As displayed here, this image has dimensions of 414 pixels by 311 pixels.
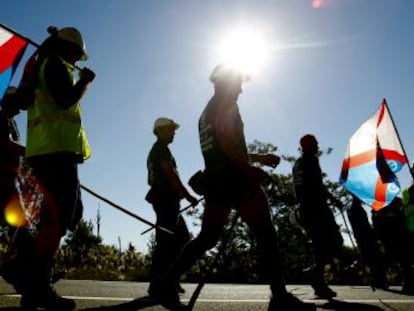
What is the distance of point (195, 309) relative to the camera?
4152mm

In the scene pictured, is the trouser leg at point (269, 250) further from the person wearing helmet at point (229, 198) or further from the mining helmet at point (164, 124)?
the mining helmet at point (164, 124)

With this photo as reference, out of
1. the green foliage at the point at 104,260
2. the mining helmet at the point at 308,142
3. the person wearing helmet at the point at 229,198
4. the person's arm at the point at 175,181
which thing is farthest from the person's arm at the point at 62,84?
the green foliage at the point at 104,260

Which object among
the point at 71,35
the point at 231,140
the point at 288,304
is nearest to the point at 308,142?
the point at 231,140

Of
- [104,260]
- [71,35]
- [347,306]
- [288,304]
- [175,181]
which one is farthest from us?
[104,260]

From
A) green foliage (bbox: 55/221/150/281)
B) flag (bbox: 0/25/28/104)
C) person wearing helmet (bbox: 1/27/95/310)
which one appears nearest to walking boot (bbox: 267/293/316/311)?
person wearing helmet (bbox: 1/27/95/310)

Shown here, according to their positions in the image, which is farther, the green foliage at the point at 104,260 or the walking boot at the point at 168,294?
the green foliage at the point at 104,260

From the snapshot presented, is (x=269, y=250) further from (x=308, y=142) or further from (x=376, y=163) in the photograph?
(x=376, y=163)

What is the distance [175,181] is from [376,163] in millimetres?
3329

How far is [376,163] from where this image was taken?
718cm

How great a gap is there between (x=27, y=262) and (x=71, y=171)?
2.28 ft

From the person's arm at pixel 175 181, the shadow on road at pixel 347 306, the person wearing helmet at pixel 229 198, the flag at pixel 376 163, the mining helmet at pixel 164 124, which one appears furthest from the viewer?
the flag at pixel 376 163

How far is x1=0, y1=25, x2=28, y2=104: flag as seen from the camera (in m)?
4.91

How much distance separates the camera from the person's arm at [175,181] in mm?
4910

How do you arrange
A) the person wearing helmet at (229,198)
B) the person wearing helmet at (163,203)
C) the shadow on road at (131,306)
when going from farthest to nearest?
the person wearing helmet at (163,203), the shadow on road at (131,306), the person wearing helmet at (229,198)
